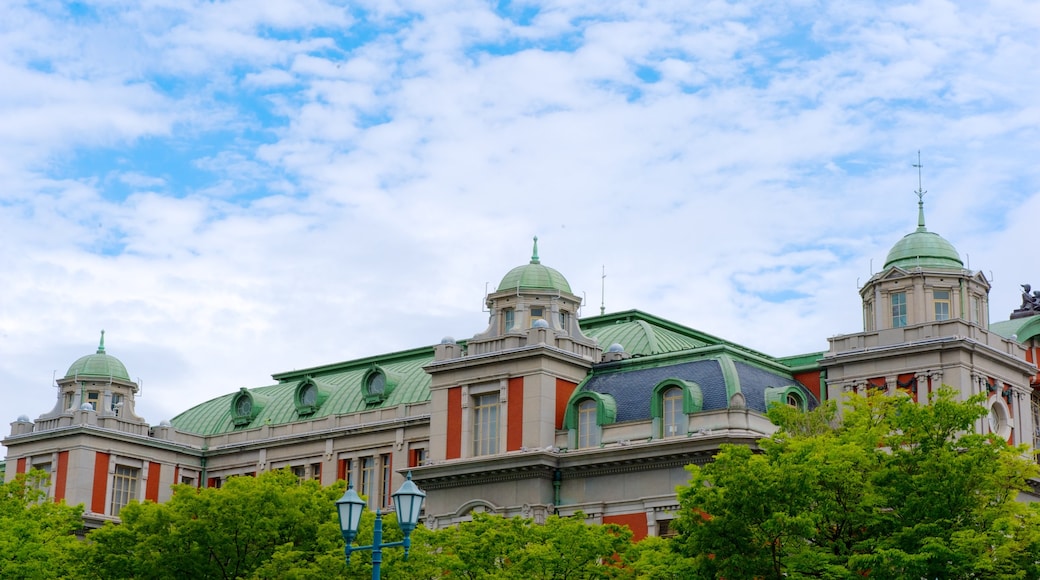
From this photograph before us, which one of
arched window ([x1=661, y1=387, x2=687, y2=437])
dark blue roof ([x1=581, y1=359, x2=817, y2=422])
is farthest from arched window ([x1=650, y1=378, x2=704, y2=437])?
dark blue roof ([x1=581, y1=359, x2=817, y2=422])

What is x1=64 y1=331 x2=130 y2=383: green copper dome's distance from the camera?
322ft

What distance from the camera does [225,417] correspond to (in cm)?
9900

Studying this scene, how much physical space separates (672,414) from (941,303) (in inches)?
471

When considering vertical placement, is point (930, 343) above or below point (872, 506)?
above

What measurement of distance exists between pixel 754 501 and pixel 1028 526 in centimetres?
828

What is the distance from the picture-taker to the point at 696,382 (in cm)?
7506

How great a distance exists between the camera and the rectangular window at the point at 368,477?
88688 mm

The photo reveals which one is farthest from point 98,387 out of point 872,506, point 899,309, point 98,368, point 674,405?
point 872,506

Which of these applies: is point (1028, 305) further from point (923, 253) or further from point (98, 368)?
point (98, 368)

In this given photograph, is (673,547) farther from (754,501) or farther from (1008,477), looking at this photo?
(1008,477)

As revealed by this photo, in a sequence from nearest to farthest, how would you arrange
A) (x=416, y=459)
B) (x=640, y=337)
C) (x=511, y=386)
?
(x=511, y=386)
(x=640, y=337)
(x=416, y=459)

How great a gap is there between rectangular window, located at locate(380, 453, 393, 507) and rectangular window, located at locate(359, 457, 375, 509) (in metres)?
0.55

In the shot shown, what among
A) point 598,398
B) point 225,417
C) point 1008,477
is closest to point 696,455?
point 598,398

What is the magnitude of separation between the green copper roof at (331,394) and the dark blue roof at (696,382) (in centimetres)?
1394
